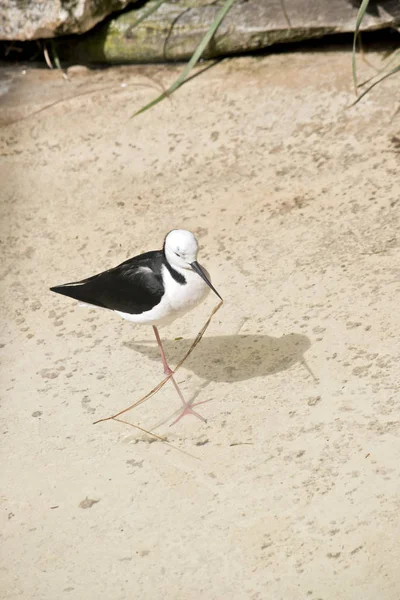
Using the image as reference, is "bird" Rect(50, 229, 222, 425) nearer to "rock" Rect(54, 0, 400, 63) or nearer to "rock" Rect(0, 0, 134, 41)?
"rock" Rect(54, 0, 400, 63)

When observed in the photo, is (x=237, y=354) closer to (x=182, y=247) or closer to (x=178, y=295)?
(x=178, y=295)

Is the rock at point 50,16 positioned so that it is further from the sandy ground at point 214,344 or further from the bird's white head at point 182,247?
the bird's white head at point 182,247

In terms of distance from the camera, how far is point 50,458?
373cm

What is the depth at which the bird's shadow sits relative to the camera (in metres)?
4.01

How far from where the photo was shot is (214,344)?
169 inches

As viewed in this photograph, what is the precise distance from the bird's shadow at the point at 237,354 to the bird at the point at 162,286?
0.71ft

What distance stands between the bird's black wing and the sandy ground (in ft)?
1.19

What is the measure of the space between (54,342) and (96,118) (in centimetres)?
201

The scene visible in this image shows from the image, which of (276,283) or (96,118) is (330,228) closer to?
(276,283)

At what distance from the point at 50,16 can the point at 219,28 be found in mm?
1118

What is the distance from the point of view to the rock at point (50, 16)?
5.80 metres

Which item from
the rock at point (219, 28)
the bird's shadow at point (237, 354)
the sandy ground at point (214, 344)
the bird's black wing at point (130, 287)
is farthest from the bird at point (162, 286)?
the rock at point (219, 28)

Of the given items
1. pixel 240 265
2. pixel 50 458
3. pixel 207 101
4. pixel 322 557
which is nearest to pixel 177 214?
pixel 240 265

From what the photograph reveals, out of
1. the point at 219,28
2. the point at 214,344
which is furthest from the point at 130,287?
the point at 219,28
